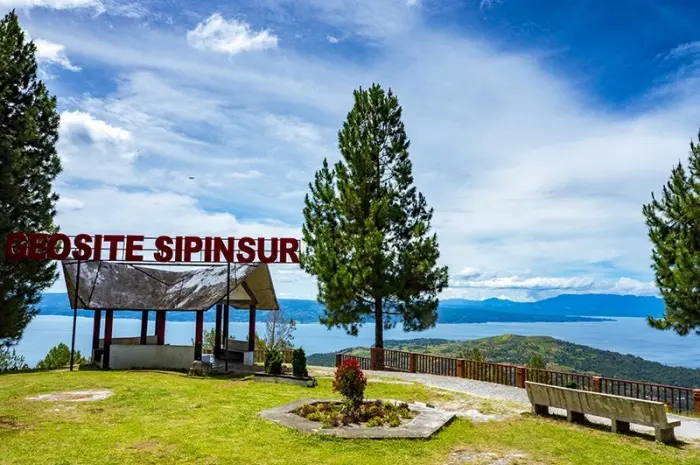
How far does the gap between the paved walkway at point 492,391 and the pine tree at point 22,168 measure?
1695 centimetres

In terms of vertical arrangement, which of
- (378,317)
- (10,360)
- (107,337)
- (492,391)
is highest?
(378,317)

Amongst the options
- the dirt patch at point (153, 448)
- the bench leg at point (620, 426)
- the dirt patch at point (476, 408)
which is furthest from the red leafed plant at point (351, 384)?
the bench leg at point (620, 426)

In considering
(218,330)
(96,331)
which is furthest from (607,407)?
(96,331)

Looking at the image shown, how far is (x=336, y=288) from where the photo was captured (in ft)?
87.2

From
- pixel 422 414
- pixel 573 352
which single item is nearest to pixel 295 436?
pixel 422 414

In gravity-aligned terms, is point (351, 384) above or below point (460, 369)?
above

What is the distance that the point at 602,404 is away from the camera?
1274cm

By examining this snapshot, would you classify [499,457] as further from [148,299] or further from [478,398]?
[148,299]

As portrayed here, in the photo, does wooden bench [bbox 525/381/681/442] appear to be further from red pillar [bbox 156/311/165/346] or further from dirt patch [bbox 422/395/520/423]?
red pillar [bbox 156/311/165/346]

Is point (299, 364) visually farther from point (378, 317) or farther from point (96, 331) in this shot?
point (96, 331)

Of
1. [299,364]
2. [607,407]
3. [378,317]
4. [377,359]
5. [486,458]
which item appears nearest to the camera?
[486,458]

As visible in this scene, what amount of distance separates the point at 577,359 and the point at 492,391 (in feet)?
287

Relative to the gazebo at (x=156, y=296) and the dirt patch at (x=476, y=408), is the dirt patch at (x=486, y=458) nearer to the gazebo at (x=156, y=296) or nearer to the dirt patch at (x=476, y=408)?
the dirt patch at (x=476, y=408)

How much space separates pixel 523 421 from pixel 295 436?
619 centimetres
